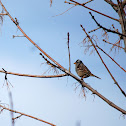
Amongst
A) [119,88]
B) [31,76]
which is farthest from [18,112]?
[119,88]

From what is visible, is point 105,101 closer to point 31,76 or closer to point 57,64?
point 57,64

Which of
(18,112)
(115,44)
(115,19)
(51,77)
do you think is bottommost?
(18,112)

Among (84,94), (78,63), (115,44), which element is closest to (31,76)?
(84,94)

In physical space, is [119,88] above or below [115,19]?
below

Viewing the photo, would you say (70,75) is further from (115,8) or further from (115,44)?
(115,8)

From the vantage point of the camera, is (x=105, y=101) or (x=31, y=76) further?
(x=31, y=76)

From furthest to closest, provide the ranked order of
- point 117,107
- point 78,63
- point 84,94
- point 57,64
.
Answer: point 78,63, point 84,94, point 57,64, point 117,107

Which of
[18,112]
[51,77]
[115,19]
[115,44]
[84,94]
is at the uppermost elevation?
[115,19]

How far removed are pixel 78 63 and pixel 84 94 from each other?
3.58 m

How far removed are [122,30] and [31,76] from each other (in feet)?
5.32

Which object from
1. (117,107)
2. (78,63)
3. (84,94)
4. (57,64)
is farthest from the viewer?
(78,63)

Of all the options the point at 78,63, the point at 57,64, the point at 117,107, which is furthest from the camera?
the point at 78,63

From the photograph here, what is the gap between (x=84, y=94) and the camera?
3.82 m

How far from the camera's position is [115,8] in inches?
148
